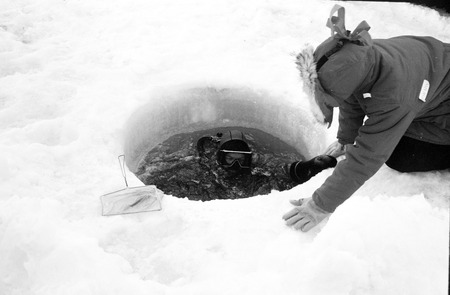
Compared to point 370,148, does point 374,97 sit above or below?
above

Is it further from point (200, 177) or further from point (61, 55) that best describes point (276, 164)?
point (61, 55)

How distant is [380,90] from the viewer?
1827mm

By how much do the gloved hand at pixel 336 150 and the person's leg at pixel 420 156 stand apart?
42cm

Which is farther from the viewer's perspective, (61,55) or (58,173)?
(61,55)

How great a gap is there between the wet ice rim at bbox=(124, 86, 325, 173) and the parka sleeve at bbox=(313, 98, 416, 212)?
118cm

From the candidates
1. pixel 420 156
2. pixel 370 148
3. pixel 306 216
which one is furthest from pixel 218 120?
pixel 370 148

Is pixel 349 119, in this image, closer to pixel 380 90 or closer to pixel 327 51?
pixel 380 90

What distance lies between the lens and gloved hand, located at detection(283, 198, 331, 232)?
2.18 m

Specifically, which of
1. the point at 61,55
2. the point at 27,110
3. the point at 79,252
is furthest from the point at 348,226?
the point at 61,55

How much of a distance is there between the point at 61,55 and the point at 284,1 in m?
2.63

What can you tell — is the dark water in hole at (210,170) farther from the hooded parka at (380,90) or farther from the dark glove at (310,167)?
the hooded parka at (380,90)

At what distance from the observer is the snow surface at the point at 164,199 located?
1.82m

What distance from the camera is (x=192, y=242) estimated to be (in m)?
2.18

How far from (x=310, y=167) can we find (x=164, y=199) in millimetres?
1134
